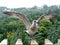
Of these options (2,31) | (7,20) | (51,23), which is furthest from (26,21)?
(7,20)

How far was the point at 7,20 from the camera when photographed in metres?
29.1

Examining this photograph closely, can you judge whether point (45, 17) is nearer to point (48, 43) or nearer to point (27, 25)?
point (27, 25)

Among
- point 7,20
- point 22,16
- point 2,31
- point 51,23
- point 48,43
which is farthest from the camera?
point 7,20

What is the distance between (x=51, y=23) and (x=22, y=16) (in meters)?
18.6

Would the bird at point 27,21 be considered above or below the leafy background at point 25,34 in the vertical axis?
above

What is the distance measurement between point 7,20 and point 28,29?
24.5 metres

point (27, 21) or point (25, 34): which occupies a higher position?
point (27, 21)

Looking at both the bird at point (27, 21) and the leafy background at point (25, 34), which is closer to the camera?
the bird at point (27, 21)

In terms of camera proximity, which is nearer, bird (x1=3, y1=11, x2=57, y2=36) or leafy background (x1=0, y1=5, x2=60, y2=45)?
bird (x1=3, y1=11, x2=57, y2=36)

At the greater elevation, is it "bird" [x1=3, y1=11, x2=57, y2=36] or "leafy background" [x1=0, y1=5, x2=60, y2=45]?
"bird" [x1=3, y1=11, x2=57, y2=36]

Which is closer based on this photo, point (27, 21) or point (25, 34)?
point (27, 21)

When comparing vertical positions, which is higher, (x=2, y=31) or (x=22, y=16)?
(x=22, y=16)

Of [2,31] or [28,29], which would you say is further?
[2,31]

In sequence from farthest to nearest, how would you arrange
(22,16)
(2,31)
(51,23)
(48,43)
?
1. (51,23)
2. (2,31)
3. (22,16)
4. (48,43)
